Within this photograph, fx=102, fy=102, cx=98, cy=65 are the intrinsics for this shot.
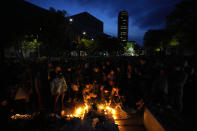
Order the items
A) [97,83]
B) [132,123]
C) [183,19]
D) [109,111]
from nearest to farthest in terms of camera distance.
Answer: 1. [132,123]
2. [109,111]
3. [97,83]
4. [183,19]

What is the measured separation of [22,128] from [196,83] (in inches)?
251

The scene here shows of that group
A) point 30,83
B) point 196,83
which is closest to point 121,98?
point 196,83

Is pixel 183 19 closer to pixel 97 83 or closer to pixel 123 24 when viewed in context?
pixel 97 83

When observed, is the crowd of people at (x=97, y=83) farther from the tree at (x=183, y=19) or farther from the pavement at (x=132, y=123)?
the tree at (x=183, y=19)

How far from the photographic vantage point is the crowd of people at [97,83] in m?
3.30

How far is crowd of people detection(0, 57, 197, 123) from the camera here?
10.8 ft

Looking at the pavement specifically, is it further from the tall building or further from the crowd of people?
the tall building

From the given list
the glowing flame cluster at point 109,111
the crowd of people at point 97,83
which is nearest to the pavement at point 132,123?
the glowing flame cluster at point 109,111

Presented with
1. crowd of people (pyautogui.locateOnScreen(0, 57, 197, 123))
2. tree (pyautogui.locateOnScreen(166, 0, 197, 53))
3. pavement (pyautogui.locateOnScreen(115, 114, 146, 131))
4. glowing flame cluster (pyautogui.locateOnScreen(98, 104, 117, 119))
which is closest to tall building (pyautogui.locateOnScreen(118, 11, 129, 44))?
tree (pyautogui.locateOnScreen(166, 0, 197, 53))

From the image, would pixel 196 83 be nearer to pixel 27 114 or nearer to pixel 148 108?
pixel 148 108

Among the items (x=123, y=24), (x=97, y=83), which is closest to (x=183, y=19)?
(x=97, y=83)

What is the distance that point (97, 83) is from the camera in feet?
18.1

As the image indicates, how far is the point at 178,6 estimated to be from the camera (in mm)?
9188

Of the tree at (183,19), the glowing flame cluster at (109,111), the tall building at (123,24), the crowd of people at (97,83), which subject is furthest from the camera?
the tall building at (123,24)
